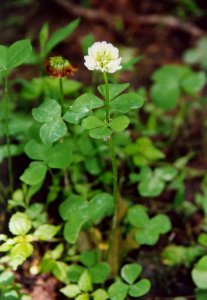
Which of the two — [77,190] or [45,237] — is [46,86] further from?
[45,237]

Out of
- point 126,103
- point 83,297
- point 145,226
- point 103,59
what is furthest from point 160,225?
point 103,59

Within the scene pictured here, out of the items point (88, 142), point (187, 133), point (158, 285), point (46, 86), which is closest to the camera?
point (158, 285)

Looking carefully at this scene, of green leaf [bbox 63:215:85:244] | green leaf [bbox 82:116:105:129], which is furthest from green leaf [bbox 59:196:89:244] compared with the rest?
green leaf [bbox 82:116:105:129]

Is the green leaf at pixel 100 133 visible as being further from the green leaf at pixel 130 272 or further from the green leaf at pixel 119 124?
the green leaf at pixel 130 272

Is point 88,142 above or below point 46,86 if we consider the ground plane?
below

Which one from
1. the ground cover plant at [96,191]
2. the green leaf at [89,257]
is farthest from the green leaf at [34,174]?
the green leaf at [89,257]

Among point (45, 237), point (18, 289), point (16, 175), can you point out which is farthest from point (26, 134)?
point (18, 289)
